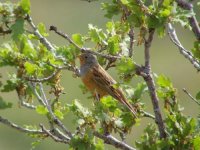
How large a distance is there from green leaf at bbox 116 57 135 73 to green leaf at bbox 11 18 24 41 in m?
0.64

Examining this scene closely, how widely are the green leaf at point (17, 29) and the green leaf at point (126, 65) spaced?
0.64 meters

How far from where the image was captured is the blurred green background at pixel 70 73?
68.1ft

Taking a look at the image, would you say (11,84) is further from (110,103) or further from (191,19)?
(191,19)

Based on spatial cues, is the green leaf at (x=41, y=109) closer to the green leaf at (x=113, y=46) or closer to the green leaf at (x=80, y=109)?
the green leaf at (x=80, y=109)

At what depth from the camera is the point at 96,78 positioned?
741 centimetres

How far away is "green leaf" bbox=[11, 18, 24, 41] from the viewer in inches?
220

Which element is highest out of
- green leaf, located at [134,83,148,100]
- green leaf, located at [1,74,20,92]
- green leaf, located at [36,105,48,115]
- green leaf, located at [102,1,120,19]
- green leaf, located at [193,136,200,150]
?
green leaf, located at [102,1,120,19]

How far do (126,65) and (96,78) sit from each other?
1782mm

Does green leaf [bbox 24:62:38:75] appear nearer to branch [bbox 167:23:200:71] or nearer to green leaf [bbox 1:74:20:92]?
green leaf [bbox 1:74:20:92]

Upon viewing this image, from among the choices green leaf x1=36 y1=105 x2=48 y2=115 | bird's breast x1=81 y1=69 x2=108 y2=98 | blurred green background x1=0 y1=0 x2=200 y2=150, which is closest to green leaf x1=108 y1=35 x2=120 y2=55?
green leaf x1=36 y1=105 x2=48 y2=115

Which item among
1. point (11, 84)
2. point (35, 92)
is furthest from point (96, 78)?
point (11, 84)

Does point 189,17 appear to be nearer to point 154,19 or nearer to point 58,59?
point 154,19

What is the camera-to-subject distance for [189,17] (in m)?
5.68

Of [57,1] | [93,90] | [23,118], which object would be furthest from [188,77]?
[93,90]
